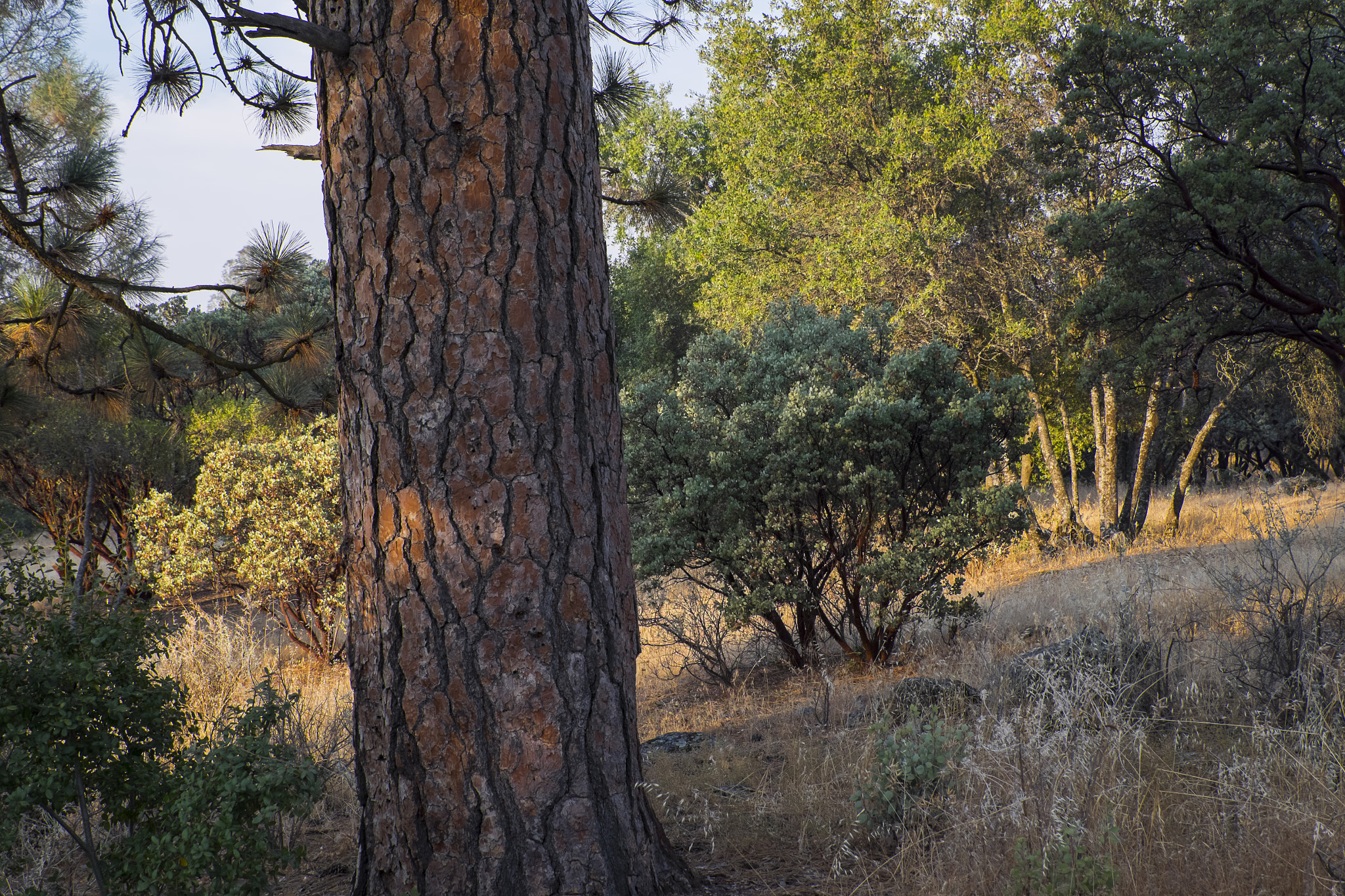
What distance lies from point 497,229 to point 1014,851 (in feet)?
7.22

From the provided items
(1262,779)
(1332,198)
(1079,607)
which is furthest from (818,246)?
(1262,779)

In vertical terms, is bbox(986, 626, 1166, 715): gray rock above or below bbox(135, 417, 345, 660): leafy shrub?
below

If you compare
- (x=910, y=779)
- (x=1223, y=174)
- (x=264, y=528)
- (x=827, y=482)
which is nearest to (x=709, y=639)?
(x=827, y=482)

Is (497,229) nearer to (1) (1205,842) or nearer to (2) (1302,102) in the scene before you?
(1) (1205,842)

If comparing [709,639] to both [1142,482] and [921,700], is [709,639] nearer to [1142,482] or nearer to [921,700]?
[921,700]

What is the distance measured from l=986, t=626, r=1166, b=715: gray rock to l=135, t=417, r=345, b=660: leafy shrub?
670cm

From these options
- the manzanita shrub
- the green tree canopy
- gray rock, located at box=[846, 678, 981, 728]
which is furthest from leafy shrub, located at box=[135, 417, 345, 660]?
the green tree canopy

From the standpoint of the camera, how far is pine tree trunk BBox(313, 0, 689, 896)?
2234mm

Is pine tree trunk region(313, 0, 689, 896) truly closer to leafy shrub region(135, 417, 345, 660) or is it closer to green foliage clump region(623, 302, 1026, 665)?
green foliage clump region(623, 302, 1026, 665)

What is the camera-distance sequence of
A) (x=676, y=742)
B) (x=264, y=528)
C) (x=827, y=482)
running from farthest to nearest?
(x=264, y=528)
(x=827, y=482)
(x=676, y=742)

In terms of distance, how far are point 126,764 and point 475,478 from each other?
1305 mm

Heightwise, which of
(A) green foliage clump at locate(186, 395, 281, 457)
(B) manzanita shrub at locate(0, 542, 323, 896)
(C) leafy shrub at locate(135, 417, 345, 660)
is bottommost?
(B) manzanita shrub at locate(0, 542, 323, 896)

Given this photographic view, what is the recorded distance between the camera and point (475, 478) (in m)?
2.25

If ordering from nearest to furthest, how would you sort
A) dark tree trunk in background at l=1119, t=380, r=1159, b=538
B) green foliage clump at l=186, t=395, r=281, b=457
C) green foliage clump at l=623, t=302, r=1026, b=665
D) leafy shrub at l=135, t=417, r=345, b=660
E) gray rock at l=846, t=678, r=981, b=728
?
1. gray rock at l=846, t=678, r=981, b=728
2. green foliage clump at l=623, t=302, r=1026, b=665
3. leafy shrub at l=135, t=417, r=345, b=660
4. green foliage clump at l=186, t=395, r=281, b=457
5. dark tree trunk in background at l=1119, t=380, r=1159, b=538
